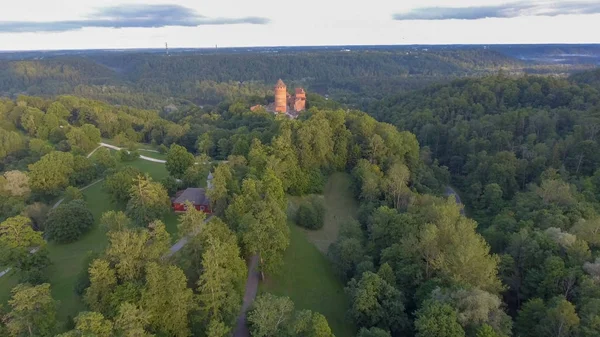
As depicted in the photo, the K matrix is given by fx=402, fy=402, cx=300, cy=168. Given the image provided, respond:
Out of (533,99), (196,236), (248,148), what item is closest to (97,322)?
(196,236)

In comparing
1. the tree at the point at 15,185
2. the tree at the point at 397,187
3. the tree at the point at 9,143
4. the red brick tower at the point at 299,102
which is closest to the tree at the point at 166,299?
the tree at the point at 397,187

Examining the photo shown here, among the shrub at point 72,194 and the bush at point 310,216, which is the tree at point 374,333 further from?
the shrub at point 72,194

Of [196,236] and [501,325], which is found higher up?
[196,236]

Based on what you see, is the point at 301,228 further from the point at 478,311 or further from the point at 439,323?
the point at 478,311

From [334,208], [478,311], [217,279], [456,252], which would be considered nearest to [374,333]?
[478,311]

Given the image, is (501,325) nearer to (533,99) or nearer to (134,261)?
(134,261)
